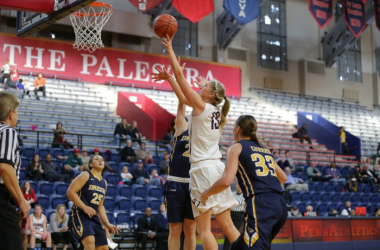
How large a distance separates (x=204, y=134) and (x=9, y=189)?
2.33 m

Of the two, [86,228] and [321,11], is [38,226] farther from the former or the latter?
[321,11]

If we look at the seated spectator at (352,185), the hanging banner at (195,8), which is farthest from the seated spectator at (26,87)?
the seated spectator at (352,185)

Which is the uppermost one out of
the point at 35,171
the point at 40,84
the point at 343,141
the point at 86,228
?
the point at 40,84

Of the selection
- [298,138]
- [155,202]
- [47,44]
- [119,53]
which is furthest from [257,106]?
[155,202]

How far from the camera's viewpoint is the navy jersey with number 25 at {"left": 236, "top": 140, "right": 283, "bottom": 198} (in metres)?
5.32

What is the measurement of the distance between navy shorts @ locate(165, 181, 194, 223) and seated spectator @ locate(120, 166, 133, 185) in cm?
905

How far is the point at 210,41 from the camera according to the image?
97.1ft

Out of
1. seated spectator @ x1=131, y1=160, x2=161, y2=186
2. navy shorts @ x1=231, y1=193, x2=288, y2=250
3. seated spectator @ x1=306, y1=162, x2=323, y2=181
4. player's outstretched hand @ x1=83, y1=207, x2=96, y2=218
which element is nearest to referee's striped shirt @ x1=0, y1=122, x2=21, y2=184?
navy shorts @ x1=231, y1=193, x2=288, y2=250

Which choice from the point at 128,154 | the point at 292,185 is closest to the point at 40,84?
the point at 128,154

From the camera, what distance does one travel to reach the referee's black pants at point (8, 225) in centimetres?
463

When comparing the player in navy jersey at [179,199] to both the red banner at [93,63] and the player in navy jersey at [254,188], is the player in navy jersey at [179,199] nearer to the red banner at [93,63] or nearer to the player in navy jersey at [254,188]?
the player in navy jersey at [254,188]

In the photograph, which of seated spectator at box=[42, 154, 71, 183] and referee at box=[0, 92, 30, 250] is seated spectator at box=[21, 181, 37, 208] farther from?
referee at box=[0, 92, 30, 250]

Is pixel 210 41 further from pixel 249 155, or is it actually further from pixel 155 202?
pixel 249 155

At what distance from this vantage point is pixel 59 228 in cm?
1225
